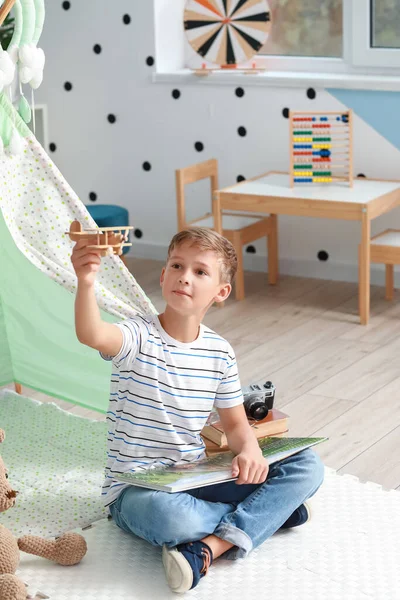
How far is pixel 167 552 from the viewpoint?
5.53ft

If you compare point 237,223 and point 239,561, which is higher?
point 237,223

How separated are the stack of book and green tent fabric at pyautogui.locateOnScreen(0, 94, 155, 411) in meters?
0.32

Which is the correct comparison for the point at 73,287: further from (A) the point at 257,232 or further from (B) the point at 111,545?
(A) the point at 257,232

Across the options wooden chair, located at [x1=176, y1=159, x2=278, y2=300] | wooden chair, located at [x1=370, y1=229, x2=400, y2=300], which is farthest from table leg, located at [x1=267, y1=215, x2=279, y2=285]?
wooden chair, located at [x1=370, y1=229, x2=400, y2=300]

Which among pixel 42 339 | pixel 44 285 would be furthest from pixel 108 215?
pixel 44 285

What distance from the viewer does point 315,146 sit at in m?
3.45

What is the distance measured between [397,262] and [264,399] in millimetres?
1352

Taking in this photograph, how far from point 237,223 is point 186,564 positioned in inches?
81.6

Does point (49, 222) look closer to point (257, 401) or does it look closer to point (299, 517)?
point (257, 401)

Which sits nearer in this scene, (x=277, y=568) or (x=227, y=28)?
(x=277, y=568)

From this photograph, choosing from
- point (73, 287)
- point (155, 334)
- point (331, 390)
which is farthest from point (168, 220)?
point (155, 334)

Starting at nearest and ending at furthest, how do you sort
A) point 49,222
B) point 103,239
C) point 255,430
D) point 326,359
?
point 103,239, point 255,430, point 49,222, point 326,359

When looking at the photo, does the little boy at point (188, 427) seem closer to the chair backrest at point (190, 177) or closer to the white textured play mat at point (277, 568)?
the white textured play mat at point (277, 568)

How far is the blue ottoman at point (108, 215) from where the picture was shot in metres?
3.72
